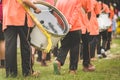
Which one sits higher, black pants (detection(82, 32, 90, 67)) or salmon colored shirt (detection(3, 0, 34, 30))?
salmon colored shirt (detection(3, 0, 34, 30))

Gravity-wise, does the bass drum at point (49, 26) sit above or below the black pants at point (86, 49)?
above

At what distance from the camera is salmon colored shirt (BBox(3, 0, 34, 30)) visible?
8.96 m

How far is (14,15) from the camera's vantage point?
8.98 metres

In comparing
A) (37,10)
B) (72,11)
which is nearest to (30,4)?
(37,10)

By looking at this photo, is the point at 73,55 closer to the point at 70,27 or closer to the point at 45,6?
the point at 70,27

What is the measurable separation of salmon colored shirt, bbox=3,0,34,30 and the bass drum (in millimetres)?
224

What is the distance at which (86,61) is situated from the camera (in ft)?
36.4

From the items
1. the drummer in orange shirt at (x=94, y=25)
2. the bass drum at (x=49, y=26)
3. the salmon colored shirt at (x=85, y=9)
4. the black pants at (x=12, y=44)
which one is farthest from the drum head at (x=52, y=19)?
the drummer in orange shirt at (x=94, y=25)

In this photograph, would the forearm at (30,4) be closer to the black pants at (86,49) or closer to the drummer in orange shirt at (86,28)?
the drummer in orange shirt at (86,28)

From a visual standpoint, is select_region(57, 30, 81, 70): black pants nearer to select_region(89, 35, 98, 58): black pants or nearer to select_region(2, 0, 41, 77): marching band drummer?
select_region(2, 0, 41, 77): marching band drummer

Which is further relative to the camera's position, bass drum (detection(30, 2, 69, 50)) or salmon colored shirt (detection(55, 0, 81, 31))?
salmon colored shirt (detection(55, 0, 81, 31))

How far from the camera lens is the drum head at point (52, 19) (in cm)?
909

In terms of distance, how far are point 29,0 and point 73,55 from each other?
1.70 m

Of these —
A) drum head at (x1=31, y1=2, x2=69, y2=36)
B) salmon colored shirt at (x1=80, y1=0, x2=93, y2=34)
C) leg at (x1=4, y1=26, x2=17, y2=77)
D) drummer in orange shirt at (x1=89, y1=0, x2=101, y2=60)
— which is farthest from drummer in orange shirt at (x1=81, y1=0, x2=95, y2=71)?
leg at (x1=4, y1=26, x2=17, y2=77)
